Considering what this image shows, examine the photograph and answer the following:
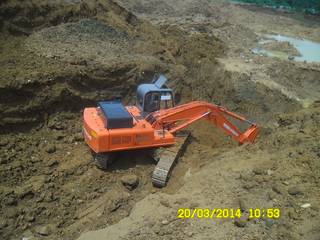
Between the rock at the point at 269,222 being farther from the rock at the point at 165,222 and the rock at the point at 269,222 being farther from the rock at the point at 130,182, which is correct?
the rock at the point at 130,182

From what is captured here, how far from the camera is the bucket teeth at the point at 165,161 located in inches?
320

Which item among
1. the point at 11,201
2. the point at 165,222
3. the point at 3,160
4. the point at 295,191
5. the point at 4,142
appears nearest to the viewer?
the point at 165,222

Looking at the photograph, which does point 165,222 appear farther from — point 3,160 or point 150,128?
point 3,160

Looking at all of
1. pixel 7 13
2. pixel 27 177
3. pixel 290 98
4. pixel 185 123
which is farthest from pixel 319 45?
pixel 27 177

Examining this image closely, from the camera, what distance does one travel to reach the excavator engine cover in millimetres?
8156

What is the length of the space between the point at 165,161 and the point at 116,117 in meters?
1.37

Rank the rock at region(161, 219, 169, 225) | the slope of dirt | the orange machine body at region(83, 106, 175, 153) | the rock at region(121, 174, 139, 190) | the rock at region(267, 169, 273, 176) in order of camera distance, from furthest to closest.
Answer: the rock at region(121, 174, 139, 190), the orange machine body at region(83, 106, 175, 153), the rock at region(267, 169, 273, 176), the rock at region(161, 219, 169, 225), the slope of dirt

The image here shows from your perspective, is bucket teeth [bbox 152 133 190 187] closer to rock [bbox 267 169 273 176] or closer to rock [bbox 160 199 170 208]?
rock [bbox 160 199 170 208]

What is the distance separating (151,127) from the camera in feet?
28.2

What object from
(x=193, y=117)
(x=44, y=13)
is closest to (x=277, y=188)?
(x=193, y=117)
